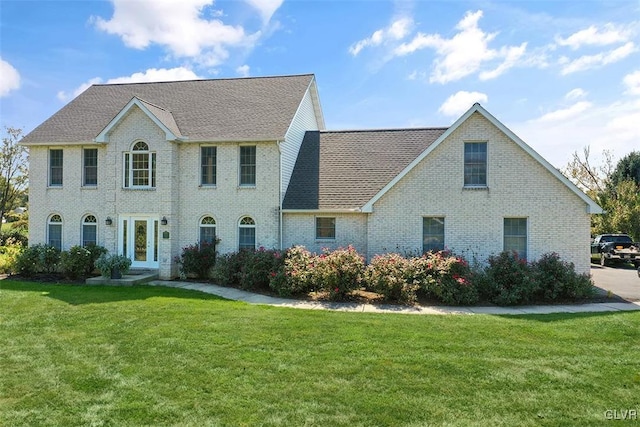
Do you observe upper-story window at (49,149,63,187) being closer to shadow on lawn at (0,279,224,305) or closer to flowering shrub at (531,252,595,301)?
shadow on lawn at (0,279,224,305)

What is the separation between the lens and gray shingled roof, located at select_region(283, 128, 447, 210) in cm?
1734

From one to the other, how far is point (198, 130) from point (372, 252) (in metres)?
9.99

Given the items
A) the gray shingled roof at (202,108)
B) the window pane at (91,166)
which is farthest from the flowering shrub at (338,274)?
the window pane at (91,166)

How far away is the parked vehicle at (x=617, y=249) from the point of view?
73.8ft

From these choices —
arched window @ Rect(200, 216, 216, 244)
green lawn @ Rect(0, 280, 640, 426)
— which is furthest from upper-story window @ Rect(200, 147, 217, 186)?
green lawn @ Rect(0, 280, 640, 426)

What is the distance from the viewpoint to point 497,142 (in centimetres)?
1534

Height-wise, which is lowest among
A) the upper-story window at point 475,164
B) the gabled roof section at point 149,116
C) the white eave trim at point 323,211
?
the white eave trim at point 323,211

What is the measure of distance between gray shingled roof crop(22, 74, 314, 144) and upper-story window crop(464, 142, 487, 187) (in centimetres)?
792

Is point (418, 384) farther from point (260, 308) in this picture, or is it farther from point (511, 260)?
point (511, 260)

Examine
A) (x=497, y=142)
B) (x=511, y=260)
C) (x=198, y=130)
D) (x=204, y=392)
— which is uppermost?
(x=198, y=130)

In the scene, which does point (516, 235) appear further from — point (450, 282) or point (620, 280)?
point (620, 280)

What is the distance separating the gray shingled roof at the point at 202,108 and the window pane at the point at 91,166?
68cm

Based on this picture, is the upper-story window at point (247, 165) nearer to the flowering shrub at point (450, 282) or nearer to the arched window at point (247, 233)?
the arched window at point (247, 233)

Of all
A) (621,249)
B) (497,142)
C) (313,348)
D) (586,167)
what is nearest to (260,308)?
(313,348)
